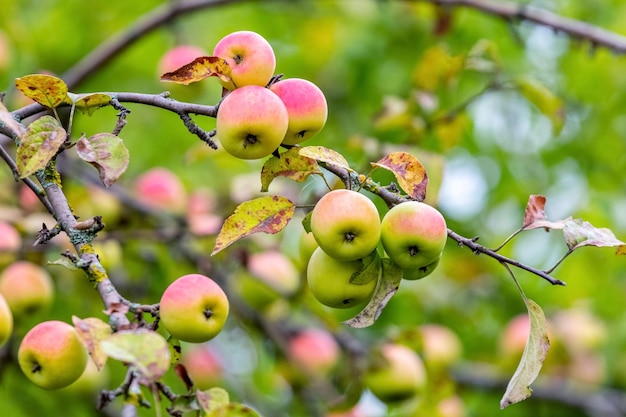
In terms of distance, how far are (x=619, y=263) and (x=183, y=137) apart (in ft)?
5.44

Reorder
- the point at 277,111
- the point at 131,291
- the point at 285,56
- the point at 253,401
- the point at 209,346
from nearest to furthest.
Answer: the point at 277,111, the point at 131,291, the point at 253,401, the point at 209,346, the point at 285,56

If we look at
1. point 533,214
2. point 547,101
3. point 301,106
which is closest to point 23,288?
point 301,106

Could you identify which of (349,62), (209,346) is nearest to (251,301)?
(209,346)

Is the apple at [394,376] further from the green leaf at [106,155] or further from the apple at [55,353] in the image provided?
the green leaf at [106,155]

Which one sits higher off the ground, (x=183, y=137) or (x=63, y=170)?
(x=63, y=170)

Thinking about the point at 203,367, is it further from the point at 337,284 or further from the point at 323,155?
the point at 323,155

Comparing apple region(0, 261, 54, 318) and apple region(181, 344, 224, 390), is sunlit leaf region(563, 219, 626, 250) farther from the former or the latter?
apple region(181, 344, 224, 390)

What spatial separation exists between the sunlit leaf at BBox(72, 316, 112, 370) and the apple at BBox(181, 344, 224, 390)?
1.60 meters

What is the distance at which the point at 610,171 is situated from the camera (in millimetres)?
3115

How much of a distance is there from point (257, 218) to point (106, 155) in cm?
21

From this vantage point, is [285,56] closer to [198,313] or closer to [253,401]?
[253,401]

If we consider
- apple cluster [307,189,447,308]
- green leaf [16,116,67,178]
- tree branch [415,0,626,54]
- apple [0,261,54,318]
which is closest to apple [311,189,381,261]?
apple cluster [307,189,447,308]

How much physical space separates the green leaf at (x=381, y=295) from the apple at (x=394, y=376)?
3.01ft

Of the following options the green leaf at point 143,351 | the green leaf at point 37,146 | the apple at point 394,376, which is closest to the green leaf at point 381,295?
the green leaf at point 143,351
